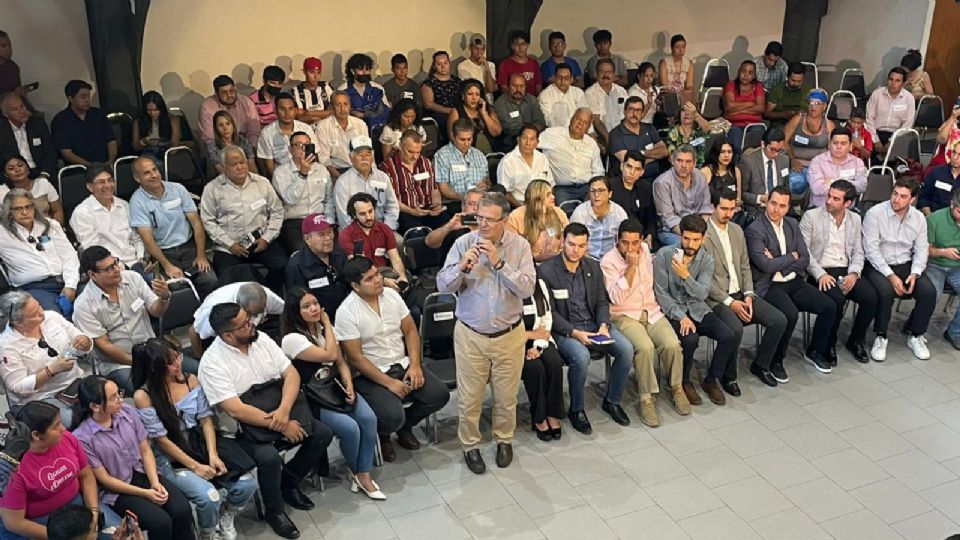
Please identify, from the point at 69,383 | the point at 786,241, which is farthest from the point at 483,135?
the point at 69,383

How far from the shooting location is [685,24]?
34.0ft

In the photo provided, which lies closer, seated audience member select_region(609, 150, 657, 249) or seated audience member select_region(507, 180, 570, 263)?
seated audience member select_region(507, 180, 570, 263)

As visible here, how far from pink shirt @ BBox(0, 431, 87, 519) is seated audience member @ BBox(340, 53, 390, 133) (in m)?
4.71

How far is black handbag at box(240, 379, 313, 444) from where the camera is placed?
4.38 m

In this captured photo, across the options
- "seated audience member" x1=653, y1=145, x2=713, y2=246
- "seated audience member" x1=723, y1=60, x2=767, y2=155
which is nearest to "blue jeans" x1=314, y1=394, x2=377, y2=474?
"seated audience member" x1=653, y1=145, x2=713, y2=246

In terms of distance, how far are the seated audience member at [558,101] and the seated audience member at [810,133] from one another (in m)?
1.99

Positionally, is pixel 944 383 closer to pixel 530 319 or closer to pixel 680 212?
pixel 680 212

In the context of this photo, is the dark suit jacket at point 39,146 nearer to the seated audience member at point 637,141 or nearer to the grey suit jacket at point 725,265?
the seated audience member at point 637,141

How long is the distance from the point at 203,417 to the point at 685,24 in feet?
26.0

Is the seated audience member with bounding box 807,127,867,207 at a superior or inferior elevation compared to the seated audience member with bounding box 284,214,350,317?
superior

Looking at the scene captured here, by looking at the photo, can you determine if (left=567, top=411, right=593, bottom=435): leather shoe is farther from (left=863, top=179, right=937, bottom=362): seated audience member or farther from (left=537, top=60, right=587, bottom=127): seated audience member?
(left=537, top=60, right=587, bottom=127): seated audience member

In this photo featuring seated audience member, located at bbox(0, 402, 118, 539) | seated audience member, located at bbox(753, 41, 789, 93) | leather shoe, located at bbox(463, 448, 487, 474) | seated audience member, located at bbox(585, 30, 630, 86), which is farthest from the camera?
seated audience member, located at bbox(753, 41, 789, 93)

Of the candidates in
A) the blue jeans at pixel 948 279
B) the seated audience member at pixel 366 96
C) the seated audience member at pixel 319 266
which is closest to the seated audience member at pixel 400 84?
the seated audience member at pixel 366 96

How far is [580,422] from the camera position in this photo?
536cm
